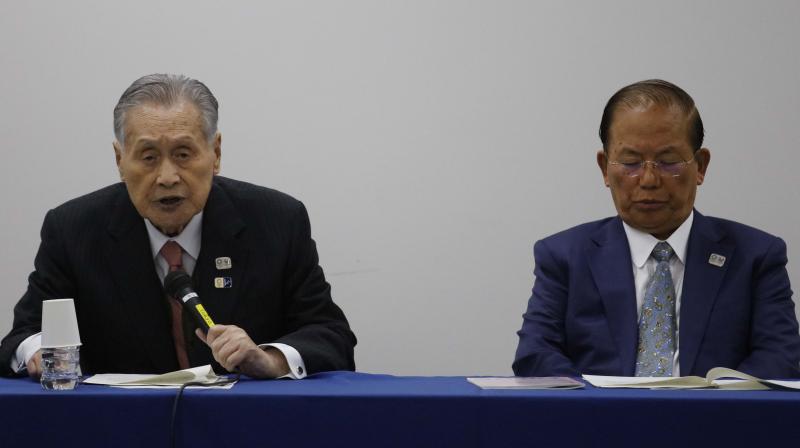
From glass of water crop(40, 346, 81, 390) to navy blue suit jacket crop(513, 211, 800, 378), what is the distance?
1028mm

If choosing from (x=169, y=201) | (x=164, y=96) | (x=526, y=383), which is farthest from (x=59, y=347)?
(x=526, y=383)

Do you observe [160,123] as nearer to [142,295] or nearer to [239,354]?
[142,295]

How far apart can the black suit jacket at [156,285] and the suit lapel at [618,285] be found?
65 centimetres

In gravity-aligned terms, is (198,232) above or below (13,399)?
above

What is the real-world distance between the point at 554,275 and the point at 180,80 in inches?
41.8

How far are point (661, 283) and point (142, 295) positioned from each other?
4.16 ft

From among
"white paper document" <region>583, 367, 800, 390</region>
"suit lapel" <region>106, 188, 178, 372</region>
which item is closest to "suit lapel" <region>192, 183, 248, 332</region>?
"suit lapel" <region>106, 188, 178, 372</region>

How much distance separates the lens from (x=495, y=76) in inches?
125

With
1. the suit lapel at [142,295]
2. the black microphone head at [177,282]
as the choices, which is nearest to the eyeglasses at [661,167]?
the black microphone head at [177,282]

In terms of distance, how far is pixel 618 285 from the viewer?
7.20 ft

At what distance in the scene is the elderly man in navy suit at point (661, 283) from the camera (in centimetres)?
213

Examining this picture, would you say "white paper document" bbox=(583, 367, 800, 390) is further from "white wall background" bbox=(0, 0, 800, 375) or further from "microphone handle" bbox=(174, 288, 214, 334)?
"white wall background" bbox=(0, 0, 800, 375)

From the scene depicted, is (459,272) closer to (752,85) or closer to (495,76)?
(495,76)

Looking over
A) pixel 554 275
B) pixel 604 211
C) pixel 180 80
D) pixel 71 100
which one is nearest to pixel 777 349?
pixel 554 275
